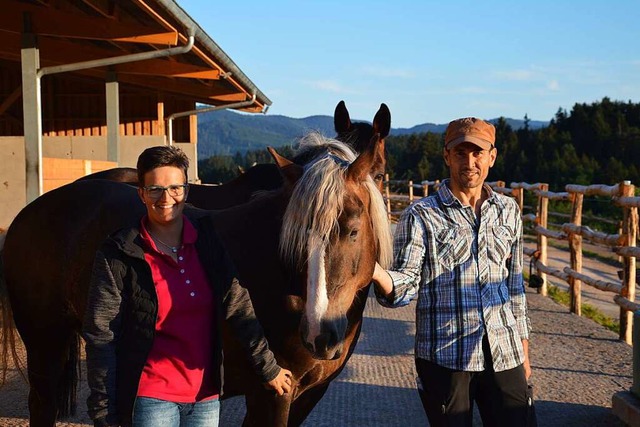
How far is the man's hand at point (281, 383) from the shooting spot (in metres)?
2.55

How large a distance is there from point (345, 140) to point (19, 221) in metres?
1.93

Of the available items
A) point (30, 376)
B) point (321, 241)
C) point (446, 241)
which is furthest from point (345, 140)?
point (30, 376)

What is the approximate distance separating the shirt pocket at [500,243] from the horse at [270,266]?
434mm

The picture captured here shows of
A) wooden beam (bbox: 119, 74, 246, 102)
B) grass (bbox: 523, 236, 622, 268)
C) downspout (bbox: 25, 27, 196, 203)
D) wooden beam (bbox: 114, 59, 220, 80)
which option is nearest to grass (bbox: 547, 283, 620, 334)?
downspout (bbox: 25, 27, 196, 203)

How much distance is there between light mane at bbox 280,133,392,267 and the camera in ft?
8.16

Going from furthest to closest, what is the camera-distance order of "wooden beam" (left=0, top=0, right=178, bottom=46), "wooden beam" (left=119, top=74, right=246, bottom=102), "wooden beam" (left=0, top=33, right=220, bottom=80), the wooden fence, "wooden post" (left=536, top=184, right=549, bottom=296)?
"wooden beam" (left=119, top=74, right=246, bottom=102)
"wooden post" (left=536, top=184, right=549, bottom=296)
"wooden beam" (left=0, top=33, right=220, bottom=80)
"wooden beam" (left=0, top=0, right=178, bottom=46)
the wooden fence

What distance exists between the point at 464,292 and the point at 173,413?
123 centimetres

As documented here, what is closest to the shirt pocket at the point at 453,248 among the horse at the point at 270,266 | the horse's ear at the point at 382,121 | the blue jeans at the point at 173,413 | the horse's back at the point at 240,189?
the horse at the point at 270,266

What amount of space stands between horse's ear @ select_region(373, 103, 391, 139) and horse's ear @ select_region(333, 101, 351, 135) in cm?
24

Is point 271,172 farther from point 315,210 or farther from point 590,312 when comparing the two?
point 590,312

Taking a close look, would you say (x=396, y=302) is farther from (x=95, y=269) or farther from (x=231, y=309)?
(x=95, y=269)

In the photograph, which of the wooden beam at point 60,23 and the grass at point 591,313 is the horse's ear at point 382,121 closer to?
the wooden beam at point 60,23

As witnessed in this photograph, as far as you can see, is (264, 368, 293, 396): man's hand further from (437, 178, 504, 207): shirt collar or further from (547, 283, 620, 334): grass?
(547, 283, 620, 334): grass

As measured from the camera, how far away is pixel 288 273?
9.16ft
